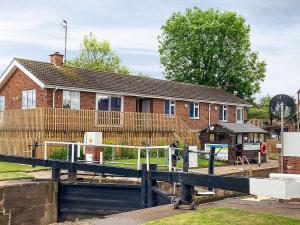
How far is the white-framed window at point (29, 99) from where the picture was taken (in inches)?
1109

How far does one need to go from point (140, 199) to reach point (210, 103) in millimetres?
25013

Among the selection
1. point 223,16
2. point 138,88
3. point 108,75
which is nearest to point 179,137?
point 138,88

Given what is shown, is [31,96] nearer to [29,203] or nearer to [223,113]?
[29,203]

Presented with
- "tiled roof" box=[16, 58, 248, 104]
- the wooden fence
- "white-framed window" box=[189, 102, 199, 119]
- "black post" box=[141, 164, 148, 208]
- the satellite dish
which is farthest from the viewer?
"white-framed window" box=[189, 102, 199, 119]

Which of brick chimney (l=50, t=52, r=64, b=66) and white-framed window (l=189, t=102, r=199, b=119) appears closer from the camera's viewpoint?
brick chimney (l=50, t=52, r=64, b=66)

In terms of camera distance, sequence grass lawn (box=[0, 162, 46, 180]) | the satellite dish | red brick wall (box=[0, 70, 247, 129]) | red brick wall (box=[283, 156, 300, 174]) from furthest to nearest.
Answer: red brick wall (box=[0, 70, 247, 129]) < grass lawn (box=[0, 162, 46, 180]) < red brick wall (box=[283, 156, 300, 174]) < the satellite dish

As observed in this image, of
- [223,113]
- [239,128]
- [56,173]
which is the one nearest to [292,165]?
[56,173]

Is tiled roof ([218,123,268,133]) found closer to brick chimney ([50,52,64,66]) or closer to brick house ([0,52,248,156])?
brick house ([0,52,248,156])

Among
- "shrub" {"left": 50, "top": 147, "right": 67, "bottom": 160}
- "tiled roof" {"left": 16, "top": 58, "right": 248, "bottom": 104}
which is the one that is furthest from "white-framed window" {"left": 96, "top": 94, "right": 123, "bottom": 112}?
"shrub" {"left": 50, "top": 147, "right": 67, "bottom": 160}

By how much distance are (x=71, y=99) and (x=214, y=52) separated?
2898 centimetres

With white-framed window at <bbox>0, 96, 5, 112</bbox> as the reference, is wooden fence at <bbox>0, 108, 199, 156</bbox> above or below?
below

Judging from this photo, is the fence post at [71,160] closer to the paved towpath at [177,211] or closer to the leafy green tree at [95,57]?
the paved towpath at [177,211]

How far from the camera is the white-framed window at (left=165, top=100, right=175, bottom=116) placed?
1368 inches

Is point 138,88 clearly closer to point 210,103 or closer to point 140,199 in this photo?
point 210,103
